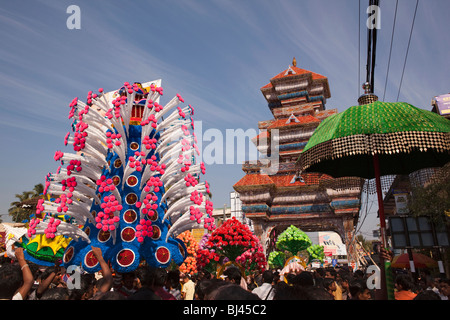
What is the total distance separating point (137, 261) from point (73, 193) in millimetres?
2425

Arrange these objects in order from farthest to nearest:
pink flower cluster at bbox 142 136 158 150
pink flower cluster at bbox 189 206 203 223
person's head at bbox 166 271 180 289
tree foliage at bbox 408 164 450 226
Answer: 1. tree foliage at bbox 408 164 450 226
2. pink flower cluster at bbox 189 206 203 223
3. pink flower cluster at bbox 142 136 158 150
4. person's head at bbox 166 271 180 289

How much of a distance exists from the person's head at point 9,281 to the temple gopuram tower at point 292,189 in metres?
17.2

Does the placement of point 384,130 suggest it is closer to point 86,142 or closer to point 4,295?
point 4,295

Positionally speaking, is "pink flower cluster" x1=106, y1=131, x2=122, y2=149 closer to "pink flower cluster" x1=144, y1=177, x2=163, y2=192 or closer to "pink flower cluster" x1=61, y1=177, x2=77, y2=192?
"pink flower cluster" x1=61, y1=177, x2=77, y2=192

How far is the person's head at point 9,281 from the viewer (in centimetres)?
368

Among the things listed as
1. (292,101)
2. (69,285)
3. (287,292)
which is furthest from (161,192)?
(292,101)

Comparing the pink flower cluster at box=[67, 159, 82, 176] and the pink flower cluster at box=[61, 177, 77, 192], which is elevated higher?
the pink flower cluster at box=[67, 159, 82, 176]

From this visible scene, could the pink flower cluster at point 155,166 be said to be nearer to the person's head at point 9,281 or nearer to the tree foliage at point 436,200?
the person's head at point 9,281

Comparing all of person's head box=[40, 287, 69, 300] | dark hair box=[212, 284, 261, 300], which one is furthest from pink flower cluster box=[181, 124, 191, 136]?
dark hair box=[212, 284, 261, 300]

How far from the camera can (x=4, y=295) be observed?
370 cm

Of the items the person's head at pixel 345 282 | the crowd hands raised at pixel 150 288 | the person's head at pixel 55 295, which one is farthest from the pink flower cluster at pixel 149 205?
the person's head at pixel 345 282

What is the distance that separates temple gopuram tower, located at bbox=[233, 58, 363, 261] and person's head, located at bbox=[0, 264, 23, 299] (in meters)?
17.2

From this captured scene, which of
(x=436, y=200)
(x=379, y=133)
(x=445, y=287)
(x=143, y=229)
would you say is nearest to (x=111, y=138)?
(x=143, y=229)

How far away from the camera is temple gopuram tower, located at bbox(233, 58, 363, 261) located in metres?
23.0
